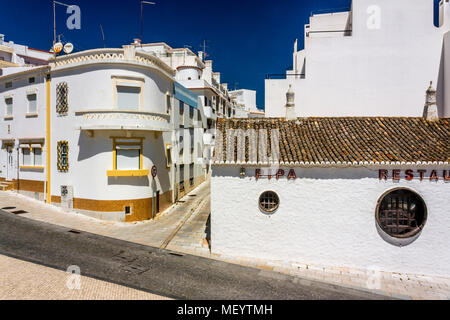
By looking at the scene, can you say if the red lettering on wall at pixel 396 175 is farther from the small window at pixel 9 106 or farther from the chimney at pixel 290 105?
the small window at pixel 9 106

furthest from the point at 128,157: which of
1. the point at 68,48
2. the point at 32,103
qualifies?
the point at 32,103

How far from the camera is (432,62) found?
68.3 feet

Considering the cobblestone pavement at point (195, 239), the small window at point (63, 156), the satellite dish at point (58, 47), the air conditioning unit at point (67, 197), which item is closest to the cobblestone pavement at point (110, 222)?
Answer: the cobblestone pavement at point (195, 239)

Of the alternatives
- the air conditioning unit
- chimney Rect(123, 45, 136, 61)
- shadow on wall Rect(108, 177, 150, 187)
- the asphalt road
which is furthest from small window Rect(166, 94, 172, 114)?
the asphalt road

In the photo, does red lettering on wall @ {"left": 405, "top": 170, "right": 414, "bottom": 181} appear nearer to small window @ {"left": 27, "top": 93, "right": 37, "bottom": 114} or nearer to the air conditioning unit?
the air conditioning unit

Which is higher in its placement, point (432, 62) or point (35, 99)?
point (432, 62)

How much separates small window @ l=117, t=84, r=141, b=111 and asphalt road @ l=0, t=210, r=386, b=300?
7868 millimetres

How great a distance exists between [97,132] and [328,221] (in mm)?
13830

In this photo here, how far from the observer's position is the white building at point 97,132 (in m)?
16.6

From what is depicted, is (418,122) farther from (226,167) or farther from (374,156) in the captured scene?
(226,167)
